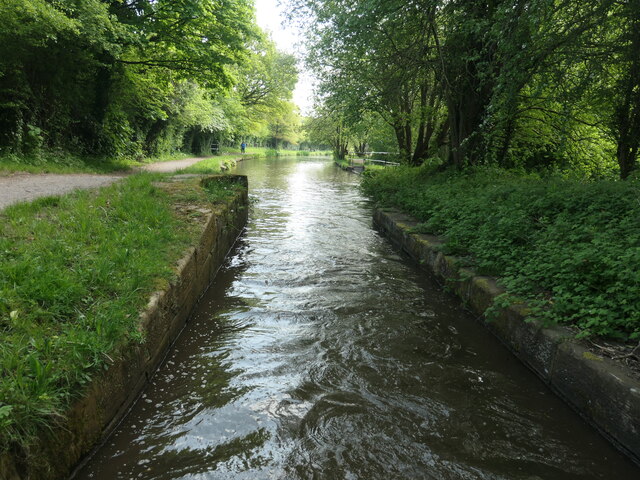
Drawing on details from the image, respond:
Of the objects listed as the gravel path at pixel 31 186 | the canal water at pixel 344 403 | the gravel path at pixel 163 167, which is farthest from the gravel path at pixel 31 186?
the gravel path at pixel 163 167

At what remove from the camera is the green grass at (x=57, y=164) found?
951 cm

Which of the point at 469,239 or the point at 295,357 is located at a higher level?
the point at 469,239

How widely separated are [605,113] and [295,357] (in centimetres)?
879

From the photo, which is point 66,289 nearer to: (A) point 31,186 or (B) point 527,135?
(A) point 31,186

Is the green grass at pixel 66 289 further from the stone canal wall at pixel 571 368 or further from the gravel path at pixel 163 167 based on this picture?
the gravel path at pixel 163 167

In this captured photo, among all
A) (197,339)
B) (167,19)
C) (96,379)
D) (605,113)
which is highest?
(167,19)

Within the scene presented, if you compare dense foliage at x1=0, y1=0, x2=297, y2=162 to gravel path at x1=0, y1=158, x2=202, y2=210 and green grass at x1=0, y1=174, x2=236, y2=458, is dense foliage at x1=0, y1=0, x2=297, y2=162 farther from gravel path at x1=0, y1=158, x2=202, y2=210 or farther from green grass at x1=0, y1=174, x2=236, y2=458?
green grass at x1=0, y1=174, x2=236, y2=458

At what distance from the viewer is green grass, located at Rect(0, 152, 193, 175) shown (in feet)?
31.2

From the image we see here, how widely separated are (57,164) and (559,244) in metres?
12.4

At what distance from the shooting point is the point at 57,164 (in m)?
11.1

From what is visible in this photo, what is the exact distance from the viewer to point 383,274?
6.24m

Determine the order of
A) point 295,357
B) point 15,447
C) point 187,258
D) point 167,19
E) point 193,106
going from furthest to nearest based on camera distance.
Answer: point 193,106
point 167,19
point 187,258
point 295,357
point 15,447

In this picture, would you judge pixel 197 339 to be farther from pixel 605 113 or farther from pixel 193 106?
pixel 193 106

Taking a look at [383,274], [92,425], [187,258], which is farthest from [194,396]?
[383,274]
